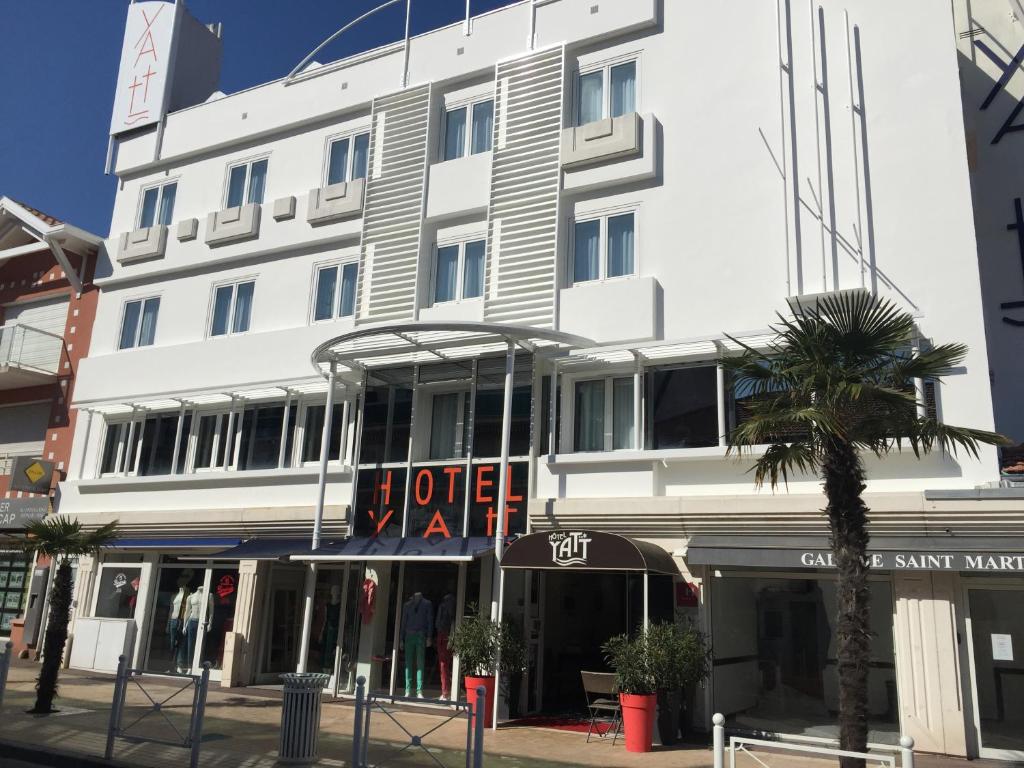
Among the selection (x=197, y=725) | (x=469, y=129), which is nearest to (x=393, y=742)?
(x=197, y=725)

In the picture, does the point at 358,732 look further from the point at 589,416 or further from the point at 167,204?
the point at 167,204

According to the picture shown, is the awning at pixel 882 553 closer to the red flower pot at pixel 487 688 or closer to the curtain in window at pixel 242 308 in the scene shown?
the red flower pot at pixel 487 688

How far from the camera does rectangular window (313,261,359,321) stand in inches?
716

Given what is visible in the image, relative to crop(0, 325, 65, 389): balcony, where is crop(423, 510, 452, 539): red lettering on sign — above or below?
below

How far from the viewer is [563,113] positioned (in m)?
16.6

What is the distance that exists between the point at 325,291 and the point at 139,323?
546cm

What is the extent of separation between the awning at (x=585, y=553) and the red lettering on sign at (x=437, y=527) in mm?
2183

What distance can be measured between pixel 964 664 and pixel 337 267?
13383 millimetres

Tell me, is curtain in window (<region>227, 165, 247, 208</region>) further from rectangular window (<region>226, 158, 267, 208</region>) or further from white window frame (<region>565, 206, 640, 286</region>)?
white window frame (<region>565, 206, 640, 286</region>)

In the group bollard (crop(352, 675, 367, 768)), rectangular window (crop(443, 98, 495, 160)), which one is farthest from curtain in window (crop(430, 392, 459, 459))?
bollard (crop(352, 675, 367, 768))

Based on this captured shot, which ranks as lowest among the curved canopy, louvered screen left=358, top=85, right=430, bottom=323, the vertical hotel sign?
the curved canopy

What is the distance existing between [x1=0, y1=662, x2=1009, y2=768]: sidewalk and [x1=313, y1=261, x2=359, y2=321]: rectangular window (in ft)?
25.3

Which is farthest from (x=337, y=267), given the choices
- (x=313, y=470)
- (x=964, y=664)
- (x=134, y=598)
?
(x=964, y=664)

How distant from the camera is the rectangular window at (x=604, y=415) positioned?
48.9 ft
